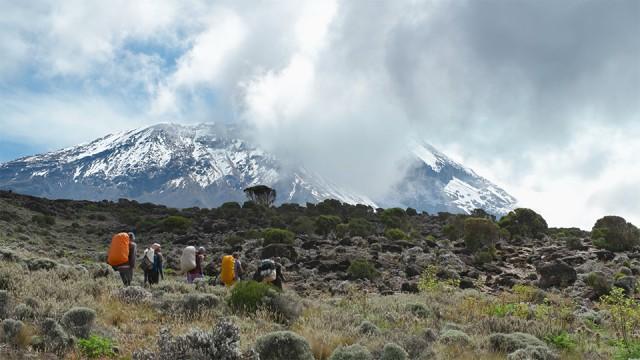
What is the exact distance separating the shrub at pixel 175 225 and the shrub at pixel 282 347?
34373mm

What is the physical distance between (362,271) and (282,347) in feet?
51.7

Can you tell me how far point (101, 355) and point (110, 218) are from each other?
142ft

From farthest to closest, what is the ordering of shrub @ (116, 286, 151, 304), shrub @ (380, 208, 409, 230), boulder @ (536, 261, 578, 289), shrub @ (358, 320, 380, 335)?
shrub @ (380, 208, 409, 230) < boulder @ (536, 261, 578, 289) < shrub @ (116, 286, 151, 304) < shrub @ (358, 320, 380, 335)

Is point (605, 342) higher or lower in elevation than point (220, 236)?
lower

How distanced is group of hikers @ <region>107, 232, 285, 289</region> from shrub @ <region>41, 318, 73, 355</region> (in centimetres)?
638

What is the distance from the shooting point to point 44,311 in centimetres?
767

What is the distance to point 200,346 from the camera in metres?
5.36

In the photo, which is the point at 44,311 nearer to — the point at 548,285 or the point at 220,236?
the point at 548,285

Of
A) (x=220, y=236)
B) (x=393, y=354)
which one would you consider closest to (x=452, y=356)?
(x=393, y=354)

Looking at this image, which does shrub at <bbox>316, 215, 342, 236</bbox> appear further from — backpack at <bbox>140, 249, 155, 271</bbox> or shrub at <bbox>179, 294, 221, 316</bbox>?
shrub at <bbox>179, 294, 221, 316</bbox>

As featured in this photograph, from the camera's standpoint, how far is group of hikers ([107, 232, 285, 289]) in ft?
44.3

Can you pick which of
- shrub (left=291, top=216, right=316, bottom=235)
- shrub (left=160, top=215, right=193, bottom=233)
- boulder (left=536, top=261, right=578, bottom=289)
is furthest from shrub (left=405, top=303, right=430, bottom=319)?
shrub (left=160, top=215, right=193, bottom=233)

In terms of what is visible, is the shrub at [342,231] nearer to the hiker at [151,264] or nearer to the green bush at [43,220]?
the green bush at [43,220]

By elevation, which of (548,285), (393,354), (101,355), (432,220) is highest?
(432,220)
